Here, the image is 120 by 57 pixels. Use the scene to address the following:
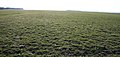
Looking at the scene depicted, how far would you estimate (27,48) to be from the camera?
10.3m

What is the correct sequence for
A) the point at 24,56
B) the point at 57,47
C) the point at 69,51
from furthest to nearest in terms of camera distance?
the point at 57,47 → the point at 69,51 → the point at 24,56

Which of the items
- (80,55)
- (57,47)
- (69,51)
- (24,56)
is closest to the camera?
(24,56)

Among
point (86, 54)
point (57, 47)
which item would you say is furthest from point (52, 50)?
point (86, 54)

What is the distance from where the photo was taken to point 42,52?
955cm

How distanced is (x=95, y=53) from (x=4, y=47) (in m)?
7.11

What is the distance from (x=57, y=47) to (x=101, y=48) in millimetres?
3653

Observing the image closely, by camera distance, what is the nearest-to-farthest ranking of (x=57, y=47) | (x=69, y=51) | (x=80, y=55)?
(x=80, y=55) < (x=69, y=51) < (x=57, y=47)

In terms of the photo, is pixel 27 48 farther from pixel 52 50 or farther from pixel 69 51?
pixel 69 51

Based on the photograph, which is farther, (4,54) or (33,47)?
(33,47)

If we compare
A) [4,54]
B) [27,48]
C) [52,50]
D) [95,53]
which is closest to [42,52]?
[52,50]

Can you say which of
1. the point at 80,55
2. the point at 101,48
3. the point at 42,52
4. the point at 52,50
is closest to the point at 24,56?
the point at 42,52

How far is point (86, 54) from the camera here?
9.57 metres

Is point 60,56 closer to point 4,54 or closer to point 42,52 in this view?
point 42,52

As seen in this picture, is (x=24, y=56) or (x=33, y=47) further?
(x=33, y=47)
